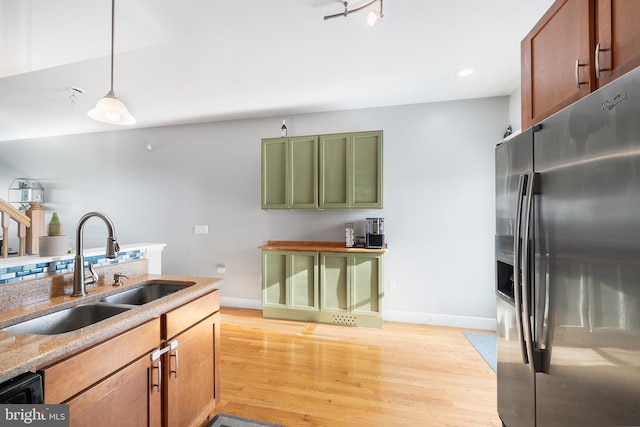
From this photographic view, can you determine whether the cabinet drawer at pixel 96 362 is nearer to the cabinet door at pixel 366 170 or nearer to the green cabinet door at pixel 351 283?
the green cabinet door at pixel 351 283

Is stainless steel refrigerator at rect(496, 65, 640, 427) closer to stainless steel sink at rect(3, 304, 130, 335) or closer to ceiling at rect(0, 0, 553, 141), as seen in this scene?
ceiling at rect(0, 0, 553, 141)

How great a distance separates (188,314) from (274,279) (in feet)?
6.30

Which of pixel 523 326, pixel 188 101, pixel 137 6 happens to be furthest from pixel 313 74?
pixel 523 326

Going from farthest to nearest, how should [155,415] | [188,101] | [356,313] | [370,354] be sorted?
[188,101] < [356,313] < [370,354] < [155,415]

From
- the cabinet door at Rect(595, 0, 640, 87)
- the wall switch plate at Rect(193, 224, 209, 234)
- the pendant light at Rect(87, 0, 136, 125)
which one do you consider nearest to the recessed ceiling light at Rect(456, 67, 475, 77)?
the cabinet door at Rect(595, 0, 640, 87)

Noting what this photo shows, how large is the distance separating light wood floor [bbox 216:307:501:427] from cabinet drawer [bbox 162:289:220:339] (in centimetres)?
77

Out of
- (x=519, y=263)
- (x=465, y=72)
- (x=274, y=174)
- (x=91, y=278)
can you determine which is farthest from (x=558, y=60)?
(x=274, y=174)

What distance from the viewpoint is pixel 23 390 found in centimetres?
77

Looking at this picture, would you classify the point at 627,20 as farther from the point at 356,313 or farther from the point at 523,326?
the point at 356,313

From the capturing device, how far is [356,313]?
3154 mm

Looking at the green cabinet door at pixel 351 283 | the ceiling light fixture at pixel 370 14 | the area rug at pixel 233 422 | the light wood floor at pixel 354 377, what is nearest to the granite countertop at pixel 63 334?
the area rug at pixel 233 422

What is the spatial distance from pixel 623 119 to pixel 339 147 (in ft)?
8.80

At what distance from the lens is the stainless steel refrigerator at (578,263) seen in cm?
72

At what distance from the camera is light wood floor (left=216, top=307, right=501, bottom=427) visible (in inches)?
72.1
